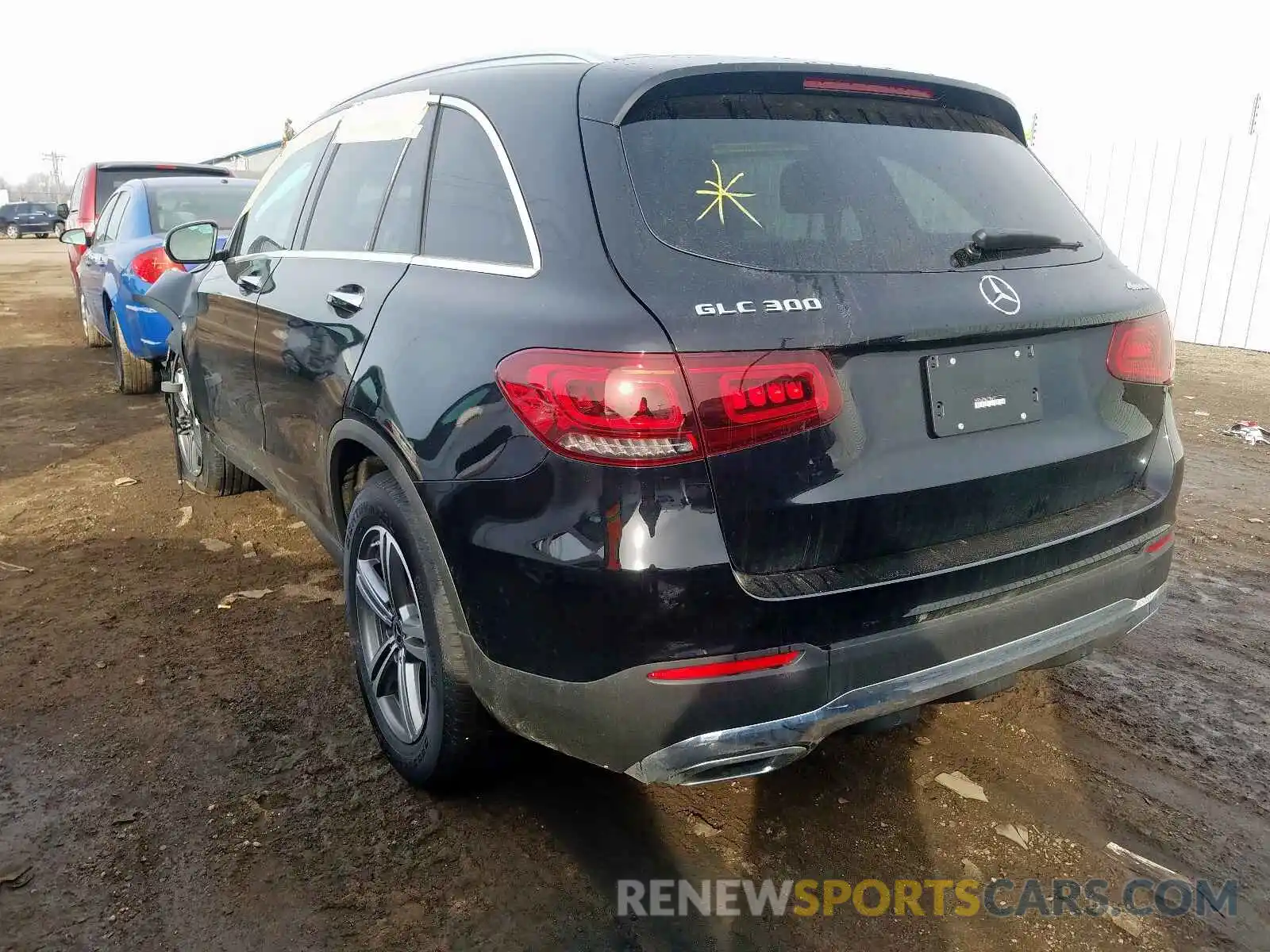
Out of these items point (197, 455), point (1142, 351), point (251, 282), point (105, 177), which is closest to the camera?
point (1142, 351)

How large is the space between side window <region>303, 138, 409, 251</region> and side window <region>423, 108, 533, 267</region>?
348 mm

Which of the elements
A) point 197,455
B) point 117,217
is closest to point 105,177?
point 117,217

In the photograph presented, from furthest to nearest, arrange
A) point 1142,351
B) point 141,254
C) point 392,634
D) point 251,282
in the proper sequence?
1. point 141,254
2. point 251,282
3. point 392,634
4. point 1142,351

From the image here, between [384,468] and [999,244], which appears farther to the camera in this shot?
[384,468]

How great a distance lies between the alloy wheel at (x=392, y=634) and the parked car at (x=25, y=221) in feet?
155

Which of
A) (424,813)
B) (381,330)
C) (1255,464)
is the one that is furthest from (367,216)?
(1255,464)

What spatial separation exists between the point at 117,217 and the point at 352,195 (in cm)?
623

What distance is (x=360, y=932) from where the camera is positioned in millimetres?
2152

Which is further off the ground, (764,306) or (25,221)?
(764,306)

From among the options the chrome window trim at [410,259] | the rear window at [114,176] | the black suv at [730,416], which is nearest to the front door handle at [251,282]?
the chrome window trim at [410,259]

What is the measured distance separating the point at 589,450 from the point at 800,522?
17.3 inches

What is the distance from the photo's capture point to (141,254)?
7.03 metres

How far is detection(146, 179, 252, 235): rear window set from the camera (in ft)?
24.3

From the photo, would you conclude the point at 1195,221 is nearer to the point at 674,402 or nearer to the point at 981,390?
the point at 981,390
